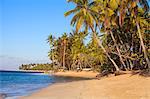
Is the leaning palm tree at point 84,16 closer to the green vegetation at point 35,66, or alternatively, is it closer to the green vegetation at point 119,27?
the green vegetation at point 119,27

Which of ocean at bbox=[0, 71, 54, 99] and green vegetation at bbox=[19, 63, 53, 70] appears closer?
ocean at bbox=[0, 71, 54, 99]

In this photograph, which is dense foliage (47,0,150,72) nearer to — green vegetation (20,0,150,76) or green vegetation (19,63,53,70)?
green vegetation (20,0,150,76)

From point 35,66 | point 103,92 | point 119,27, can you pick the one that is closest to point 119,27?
point 119,27

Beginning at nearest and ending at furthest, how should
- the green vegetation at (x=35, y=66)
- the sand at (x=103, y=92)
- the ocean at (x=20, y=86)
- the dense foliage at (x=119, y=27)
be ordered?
1. the sand at (x=103, y=92)
2. the ocean at (x=20, y=86)
3. the dense foliage at (x=119, y=27)
4. the green vegetation at (x=35, y=66)

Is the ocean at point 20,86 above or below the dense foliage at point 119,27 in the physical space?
below

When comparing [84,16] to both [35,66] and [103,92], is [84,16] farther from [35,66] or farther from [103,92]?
[35,66]

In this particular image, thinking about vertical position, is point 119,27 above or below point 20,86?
above

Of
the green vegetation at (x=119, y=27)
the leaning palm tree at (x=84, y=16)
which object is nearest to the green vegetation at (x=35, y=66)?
the green vegetation at (x=119, y=27)

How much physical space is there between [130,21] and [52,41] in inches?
2236

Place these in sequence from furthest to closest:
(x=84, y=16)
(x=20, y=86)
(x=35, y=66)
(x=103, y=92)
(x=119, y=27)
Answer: (x=35, y=66) → (x=119, y=27) → (x=84, y=16) → (x=20, y=86) → (x=103, y=92)

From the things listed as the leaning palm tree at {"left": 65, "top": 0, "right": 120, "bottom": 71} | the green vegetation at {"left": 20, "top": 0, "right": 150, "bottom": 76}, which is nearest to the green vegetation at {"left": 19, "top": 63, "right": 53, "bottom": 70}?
the green vegetation at {"left": 20, "top": 0, "right": 150, "bottom": 76}

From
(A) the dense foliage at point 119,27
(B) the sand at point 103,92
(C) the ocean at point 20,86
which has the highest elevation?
(A) the dense foliage at point 119,27

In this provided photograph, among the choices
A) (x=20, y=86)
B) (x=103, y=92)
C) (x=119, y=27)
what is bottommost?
(x=103, y=92)

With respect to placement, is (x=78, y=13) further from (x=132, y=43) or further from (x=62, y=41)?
(x=62, y=41)
